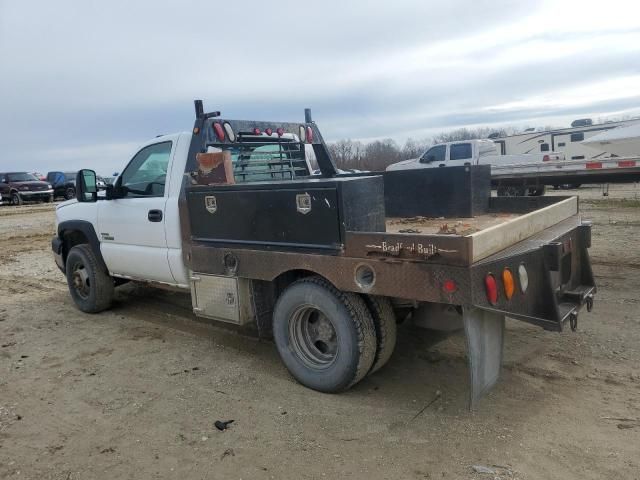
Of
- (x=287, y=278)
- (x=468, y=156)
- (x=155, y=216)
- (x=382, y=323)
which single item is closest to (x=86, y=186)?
(x=155, y=216)

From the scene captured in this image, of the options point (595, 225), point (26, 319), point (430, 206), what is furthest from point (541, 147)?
point (26, 319)

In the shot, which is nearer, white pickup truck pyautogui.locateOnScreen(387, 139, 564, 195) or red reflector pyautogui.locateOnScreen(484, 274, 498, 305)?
red reflector pyautogui.locateOnScreen(484, 274, 498, 305)

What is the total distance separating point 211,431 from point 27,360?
253 centimetres

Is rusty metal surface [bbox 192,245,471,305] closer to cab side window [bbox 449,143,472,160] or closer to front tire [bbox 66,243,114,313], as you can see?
front tire [bbox 66,243,114,313]

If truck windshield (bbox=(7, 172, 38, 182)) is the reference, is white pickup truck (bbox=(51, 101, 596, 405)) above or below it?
below

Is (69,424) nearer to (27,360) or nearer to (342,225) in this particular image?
(27,360)

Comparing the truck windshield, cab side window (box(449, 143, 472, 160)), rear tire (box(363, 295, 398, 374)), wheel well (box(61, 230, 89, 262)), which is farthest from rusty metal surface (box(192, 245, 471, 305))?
the truck windshield

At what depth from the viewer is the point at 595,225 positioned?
11.9 m

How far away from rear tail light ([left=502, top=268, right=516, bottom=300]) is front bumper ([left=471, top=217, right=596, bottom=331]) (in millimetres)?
17

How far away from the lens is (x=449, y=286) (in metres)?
3.22

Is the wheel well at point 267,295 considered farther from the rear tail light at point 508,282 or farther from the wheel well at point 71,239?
the wheel well at point 71,239

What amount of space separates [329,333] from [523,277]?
Answer: 1.45 metres

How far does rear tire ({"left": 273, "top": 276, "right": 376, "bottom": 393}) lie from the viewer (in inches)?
148

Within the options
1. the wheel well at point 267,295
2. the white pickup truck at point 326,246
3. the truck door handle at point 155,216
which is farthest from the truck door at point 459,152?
the wheel well at point 267,295
